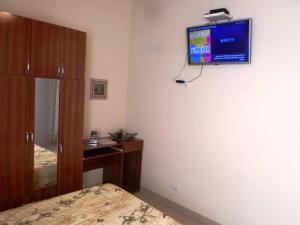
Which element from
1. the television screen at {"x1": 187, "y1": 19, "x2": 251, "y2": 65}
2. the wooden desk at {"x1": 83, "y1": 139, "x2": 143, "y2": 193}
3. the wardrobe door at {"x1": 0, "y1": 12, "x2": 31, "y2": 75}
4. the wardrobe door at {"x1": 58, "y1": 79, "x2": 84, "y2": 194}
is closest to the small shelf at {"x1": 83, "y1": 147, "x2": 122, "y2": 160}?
the wooden desk at {"x1": 83, "y1": 139, "x2": 143, "y2": 193}

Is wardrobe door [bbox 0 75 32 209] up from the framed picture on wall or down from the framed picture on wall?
down

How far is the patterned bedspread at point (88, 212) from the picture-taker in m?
1.84

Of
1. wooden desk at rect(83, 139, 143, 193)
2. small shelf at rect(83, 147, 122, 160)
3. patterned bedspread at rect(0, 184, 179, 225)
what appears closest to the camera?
patterned bedspread at rect(0, 184, 179, 225)

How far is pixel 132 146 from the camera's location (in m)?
3.52

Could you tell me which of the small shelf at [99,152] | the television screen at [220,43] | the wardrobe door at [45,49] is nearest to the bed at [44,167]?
the small shelf at [99,152]

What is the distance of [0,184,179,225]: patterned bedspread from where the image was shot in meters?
1.84

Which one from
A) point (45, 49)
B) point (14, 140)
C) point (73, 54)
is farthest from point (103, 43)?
point (14, 140)

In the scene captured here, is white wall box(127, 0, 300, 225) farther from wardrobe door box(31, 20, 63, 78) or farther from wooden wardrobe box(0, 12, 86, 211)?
wardrobe door box(31, 20, 63, 78)

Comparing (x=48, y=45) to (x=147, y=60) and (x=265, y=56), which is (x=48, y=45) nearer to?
(x=147, y=60)

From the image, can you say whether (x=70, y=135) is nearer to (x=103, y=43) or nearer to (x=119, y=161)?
(x=119, y=161)

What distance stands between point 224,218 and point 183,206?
0.58 metres

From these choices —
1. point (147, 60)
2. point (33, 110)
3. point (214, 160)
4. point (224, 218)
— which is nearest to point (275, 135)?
point (214, 160)

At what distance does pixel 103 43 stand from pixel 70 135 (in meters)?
1.53

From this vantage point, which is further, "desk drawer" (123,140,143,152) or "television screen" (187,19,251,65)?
"desk drawer" (123,140,143,152)
